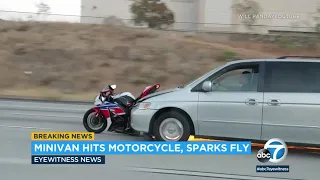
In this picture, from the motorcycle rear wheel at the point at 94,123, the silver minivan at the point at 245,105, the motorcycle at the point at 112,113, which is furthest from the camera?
the motorcycle rear wheel at the point at 94,123

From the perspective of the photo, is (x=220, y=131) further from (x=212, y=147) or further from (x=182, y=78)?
(x=182, y=78)

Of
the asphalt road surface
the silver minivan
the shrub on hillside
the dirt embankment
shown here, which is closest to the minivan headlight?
the silver minivan

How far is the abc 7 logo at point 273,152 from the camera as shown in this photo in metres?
8.65

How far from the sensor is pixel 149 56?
32.5 m

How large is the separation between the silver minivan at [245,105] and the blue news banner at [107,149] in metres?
0.27

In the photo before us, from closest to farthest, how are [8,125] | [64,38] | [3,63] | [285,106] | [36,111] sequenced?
1. [285,106]
2. [8,125]
3. [36,111]
4. [3,63]
5. [64,38]

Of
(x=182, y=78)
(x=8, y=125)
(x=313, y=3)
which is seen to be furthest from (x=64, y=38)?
(x=313, y=3)

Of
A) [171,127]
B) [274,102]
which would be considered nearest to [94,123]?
[171,127]

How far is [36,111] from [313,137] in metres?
10.3

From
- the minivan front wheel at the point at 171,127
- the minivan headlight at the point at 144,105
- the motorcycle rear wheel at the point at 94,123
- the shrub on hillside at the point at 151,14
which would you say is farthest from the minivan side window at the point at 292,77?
the shrub on hillside at the point at 151,14

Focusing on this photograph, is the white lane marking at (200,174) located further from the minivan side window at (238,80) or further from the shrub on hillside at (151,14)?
the shrub on hillside at (151,14)

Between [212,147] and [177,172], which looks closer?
[177,172]

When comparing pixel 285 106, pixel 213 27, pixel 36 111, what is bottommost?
pixel 36 111

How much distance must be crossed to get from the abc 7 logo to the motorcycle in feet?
9.78
